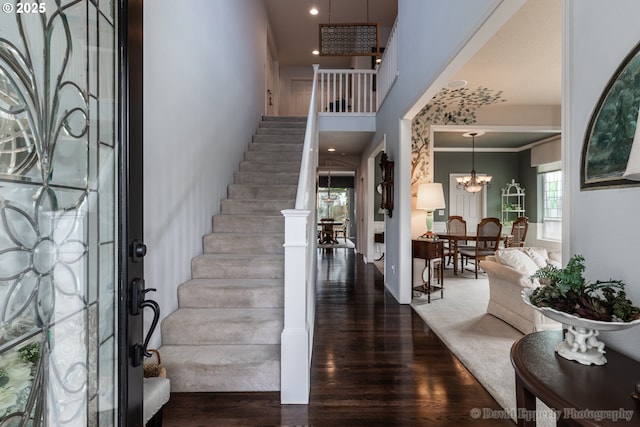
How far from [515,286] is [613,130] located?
2502 millimetres

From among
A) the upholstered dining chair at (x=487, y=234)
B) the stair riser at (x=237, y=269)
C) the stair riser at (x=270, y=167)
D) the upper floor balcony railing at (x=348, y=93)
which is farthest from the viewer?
the upper floor balcony railing at (x=348, y=93)

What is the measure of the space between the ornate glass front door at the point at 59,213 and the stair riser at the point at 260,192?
109 inches

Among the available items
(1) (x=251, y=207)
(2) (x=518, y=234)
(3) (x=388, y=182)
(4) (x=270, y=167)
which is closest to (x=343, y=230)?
(2) (x=518, y=234)

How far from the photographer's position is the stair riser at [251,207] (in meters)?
3.59

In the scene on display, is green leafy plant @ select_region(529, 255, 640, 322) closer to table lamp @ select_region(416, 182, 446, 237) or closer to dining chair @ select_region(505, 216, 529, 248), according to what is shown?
table lamp @ select_region(416, 182, 446, 237)

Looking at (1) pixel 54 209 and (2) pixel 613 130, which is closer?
(1) pixel 54 209

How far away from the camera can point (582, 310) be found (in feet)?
3.10

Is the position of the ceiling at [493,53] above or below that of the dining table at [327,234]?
above

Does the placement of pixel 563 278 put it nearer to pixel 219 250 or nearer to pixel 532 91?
pixel 219 250

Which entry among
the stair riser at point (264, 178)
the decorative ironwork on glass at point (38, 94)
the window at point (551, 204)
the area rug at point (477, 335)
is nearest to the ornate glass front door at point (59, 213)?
the decorative ironwork on glass at point (38, 94)

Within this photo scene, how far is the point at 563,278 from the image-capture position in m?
1.03

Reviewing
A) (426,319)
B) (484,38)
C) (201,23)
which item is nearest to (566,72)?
(484,38)

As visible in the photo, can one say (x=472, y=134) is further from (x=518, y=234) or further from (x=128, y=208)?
(x=128, y=208)

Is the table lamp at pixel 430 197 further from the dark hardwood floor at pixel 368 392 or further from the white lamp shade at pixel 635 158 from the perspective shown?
the white lamp shade at pixel 635 158
